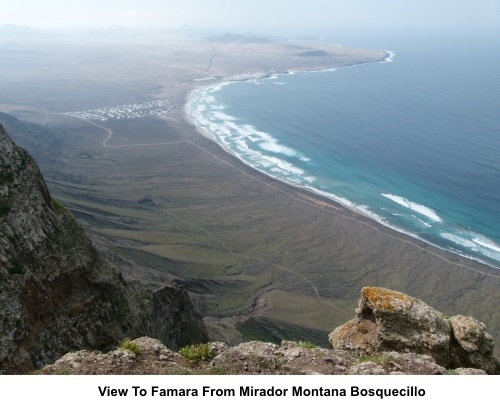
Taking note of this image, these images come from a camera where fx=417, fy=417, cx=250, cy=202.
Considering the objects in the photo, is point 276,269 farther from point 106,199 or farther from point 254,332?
point 106,199

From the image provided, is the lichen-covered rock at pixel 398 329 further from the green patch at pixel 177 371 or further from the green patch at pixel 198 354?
the green patch at pixel 177 371

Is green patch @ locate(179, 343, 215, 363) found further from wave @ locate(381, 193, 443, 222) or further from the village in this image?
the village

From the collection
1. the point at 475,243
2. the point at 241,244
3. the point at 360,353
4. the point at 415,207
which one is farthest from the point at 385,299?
the point at 415,207

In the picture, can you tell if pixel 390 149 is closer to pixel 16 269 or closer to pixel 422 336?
pixel 422 336

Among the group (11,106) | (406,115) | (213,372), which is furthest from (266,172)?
(11,106)

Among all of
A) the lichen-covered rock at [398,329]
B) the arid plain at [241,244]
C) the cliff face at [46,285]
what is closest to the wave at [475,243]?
the arid plain at [241,244]

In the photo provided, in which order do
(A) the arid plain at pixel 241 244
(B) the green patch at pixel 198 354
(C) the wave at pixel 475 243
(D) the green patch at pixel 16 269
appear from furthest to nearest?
1. (C) the wave at pixel 475 243
2. (A) the arid plain at pixel 241 244
3. (D) the green patch at pixel 16 269
4. (B) the green patch at pixel 198 354

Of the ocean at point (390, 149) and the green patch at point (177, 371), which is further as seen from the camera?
the ocean at point (390, 149)
